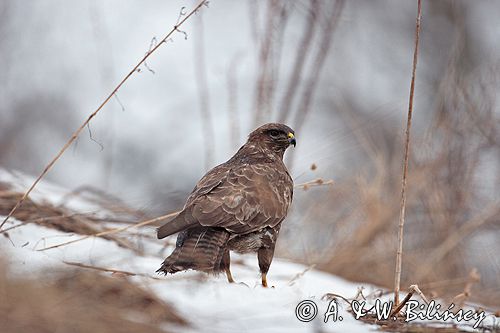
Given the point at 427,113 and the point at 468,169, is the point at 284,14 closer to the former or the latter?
the point at 468,169

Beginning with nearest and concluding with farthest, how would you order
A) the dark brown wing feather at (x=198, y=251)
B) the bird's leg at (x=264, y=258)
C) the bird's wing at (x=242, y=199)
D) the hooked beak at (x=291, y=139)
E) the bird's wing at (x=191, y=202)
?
the bird's wing at (x=191, y=202) → the dark brown wing feather at (x=198, y=251) → the bird's wing at (x=242, y=199) → the bird's leg at (x=264, y=258) → the hooked beak at (x=291, y=139)

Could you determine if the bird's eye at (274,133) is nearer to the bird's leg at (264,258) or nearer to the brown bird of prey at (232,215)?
the brown bird of prey at (232,215)

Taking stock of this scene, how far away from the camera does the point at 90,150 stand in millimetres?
11609

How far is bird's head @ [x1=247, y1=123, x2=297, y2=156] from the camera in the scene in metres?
5.64

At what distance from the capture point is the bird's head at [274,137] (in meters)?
5.64

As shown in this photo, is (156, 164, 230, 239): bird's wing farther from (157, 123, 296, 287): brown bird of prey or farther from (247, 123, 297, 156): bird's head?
(247, 123, 297, 156): bird's head

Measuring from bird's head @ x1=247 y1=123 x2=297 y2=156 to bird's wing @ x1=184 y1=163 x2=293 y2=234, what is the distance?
380mm

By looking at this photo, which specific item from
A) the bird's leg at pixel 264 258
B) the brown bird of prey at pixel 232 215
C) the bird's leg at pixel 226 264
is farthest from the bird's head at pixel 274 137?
the bird's leg at pixel 226 264

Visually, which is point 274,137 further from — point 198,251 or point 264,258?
point 198,251

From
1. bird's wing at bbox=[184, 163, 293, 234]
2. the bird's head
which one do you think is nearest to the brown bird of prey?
bird's wing at bbox=[184, 163, 293, 234]

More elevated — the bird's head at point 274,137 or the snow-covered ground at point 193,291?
the bird's head at point 274,137

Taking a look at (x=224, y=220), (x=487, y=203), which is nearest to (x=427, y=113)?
(x=487, y=203)

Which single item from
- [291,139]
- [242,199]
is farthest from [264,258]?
[291,139]

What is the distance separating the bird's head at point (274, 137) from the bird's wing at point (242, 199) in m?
0.38
